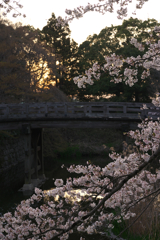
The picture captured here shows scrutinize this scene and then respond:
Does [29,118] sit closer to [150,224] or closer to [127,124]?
[127,124]

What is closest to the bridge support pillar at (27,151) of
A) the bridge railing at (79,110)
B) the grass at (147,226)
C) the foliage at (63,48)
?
the bridge railing at (79,110)

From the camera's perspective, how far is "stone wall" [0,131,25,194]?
16.9 metres

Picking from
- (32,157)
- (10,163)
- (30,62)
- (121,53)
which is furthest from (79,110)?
(121,53)

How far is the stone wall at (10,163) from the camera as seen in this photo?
16.9 meters

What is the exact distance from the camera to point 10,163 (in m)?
21.9

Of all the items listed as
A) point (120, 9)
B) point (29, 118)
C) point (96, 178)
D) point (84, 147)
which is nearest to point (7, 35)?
point (29, 118)

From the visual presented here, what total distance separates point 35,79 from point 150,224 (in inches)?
808

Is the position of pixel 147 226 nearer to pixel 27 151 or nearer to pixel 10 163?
pixel 27 151

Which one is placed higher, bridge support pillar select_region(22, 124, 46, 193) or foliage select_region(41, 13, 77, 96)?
foliage select_region(41, 13, 77, 96)

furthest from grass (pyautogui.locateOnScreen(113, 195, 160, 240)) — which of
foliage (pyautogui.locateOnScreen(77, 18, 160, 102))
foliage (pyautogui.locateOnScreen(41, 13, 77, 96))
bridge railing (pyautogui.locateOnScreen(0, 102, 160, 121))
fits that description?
foliage (pyautogui.locateOnScreen(41, 13, 77, 96))

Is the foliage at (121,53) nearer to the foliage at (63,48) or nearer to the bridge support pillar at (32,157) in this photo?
the foliage at (63,48)

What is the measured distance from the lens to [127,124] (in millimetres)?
15023

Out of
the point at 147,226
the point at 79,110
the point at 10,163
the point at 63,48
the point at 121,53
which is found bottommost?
the point at 10,163

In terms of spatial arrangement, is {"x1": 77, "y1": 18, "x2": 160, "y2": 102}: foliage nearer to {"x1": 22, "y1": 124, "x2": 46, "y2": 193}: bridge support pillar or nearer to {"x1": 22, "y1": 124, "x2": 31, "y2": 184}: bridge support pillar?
{"x1": 22, "y1": 124, "x2": 46, "y2": 193}: bridge support pillar
